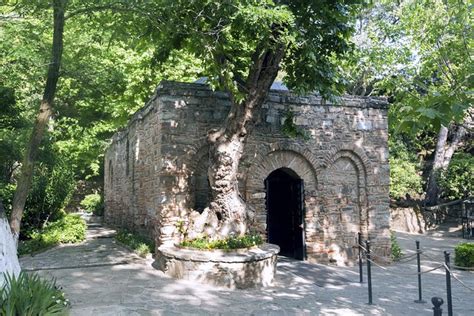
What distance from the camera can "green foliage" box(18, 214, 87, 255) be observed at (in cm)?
1074

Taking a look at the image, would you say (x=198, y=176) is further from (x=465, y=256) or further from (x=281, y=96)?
(x=465, y=256)

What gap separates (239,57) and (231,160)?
7.74ft

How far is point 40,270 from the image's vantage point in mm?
8305

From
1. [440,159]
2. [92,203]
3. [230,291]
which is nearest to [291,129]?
[230,291]

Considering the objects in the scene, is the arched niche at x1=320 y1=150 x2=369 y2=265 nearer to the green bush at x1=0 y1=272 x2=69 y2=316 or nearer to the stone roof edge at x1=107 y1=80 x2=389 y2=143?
the stone roof edge at x1=107 y1=80 x2=389 y2=143

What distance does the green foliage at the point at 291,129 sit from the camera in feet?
30.7

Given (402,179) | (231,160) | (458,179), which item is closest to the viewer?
(231,160)

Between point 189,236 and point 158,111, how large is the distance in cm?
277

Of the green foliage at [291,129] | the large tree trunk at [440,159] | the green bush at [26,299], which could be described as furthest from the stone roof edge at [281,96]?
the large tree trunk at [440,159]

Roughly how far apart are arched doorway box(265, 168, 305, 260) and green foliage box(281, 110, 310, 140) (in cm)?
100

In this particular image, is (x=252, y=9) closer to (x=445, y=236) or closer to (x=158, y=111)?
(x=158, y=111)

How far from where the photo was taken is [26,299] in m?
3.81

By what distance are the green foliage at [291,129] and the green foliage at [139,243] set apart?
13.4 ft

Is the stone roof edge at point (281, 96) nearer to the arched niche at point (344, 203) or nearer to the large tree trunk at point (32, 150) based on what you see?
the arched niche at point (344, 203)
